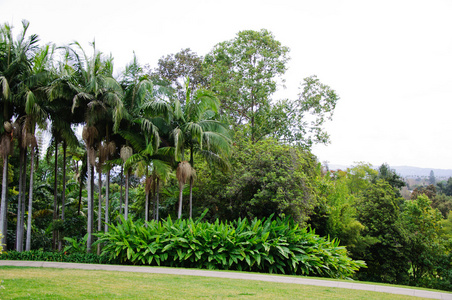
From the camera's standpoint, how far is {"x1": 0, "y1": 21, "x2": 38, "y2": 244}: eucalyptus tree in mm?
14469

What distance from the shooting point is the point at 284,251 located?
12664mm

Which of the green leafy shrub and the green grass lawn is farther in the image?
the green leafy shrub

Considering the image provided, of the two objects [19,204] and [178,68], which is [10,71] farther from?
[178,68]

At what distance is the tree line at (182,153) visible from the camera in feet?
48.9

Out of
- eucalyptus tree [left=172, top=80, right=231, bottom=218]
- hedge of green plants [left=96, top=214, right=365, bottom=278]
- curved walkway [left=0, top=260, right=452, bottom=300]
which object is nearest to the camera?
curved walkway [left=0, top=260, right=452, bottom=300]

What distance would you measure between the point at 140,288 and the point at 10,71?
36.5 feet

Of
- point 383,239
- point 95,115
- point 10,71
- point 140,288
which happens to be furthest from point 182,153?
point 383,239

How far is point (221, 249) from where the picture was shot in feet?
40.6

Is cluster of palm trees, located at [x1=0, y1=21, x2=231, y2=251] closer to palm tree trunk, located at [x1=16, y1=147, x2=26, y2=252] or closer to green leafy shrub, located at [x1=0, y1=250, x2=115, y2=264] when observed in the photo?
palm tree trunk, located at [x1=16, y1=147, x2=26, y2=252]

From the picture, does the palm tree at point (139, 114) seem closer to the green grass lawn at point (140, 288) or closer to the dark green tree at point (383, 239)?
the green grass lawn at point (140, 288)

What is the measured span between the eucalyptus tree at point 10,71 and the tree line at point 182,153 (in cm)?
5

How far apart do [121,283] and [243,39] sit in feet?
63.5

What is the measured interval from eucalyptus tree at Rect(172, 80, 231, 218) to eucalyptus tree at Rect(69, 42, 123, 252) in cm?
248

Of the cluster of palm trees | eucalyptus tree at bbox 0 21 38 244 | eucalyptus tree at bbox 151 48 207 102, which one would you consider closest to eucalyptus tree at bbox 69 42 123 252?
the cluster of palm trees
